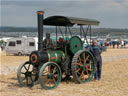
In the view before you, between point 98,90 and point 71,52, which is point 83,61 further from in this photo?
point 98,90

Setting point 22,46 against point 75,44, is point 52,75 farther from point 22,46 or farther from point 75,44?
point 22,46

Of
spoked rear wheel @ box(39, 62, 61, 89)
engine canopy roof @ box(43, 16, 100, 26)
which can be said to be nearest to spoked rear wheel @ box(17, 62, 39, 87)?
spoked rear wheel @ box(39, 62, 61, 89)

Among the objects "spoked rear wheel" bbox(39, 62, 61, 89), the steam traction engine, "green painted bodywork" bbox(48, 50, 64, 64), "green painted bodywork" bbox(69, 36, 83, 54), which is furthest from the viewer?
"green painted bodywork" bbox(69, 36, 83, 54)

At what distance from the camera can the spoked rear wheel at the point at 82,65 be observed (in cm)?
809

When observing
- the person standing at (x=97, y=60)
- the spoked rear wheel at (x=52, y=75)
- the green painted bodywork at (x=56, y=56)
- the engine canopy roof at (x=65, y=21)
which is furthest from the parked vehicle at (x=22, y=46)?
the spoked rear wheel at (x=52, y=75)

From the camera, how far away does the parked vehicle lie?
2264 cm

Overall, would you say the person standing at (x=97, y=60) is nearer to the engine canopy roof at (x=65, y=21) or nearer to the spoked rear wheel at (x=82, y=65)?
the spoked rear wheel at (x=82, y=65)

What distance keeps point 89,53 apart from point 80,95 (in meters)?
2.41

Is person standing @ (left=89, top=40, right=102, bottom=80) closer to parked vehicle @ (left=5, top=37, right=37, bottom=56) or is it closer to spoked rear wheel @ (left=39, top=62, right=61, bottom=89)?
spoked rear wheel @ (left=39, top=62, right=61, bottom=89)

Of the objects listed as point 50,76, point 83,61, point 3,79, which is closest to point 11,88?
point 50,76

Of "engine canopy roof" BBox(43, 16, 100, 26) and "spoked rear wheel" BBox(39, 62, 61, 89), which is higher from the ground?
"engine canopy roof" BBox(43, 16, 100, 26)

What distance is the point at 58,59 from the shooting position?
816 cm

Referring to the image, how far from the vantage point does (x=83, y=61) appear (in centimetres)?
866

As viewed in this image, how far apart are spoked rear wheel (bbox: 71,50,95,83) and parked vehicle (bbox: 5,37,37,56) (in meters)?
14.0
